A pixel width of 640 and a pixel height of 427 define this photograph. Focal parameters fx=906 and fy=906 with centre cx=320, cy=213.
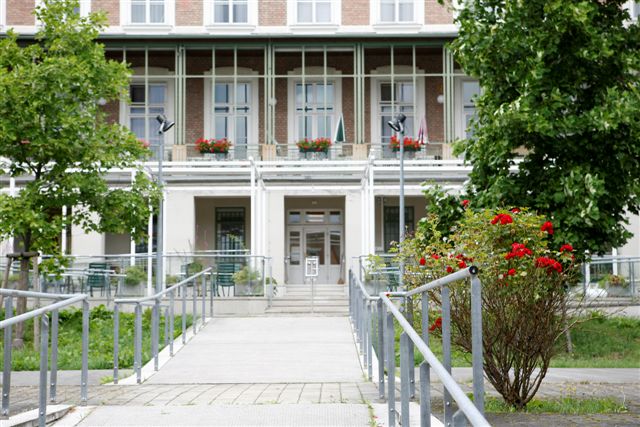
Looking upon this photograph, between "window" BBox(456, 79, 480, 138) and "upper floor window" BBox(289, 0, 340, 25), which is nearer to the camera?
"upper floor window" BBox(289, 0, 340, 25)

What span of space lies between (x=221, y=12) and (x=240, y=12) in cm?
59

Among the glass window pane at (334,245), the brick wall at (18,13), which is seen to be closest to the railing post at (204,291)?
the glass window pane at (334,245)

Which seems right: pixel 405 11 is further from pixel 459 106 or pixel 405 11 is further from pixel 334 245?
pixel 334 245

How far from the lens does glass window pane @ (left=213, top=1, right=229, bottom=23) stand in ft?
92.0

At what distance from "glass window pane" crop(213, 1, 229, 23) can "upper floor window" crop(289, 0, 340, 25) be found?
200cm

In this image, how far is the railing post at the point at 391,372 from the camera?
5953 millimetres

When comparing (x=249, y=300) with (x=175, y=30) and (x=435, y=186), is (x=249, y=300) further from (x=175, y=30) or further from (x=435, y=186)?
(x=175, y=30)

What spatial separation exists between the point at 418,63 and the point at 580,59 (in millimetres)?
16956

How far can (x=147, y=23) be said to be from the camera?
27688mm

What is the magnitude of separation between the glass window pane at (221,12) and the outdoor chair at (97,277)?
35.6 feet

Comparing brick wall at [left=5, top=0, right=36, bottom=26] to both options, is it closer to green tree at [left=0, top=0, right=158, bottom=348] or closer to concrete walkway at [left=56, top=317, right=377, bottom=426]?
green tree at [left=0, top=0, right=158, bottom=348]

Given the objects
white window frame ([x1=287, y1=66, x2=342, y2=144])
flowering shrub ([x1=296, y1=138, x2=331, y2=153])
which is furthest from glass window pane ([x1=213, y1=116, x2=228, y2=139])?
flowering shrub ([x1=296, y1=138, x2=331, y2=153])

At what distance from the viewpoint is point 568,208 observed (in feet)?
38.5

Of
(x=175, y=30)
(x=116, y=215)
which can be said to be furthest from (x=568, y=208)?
(x=175, y=30)
